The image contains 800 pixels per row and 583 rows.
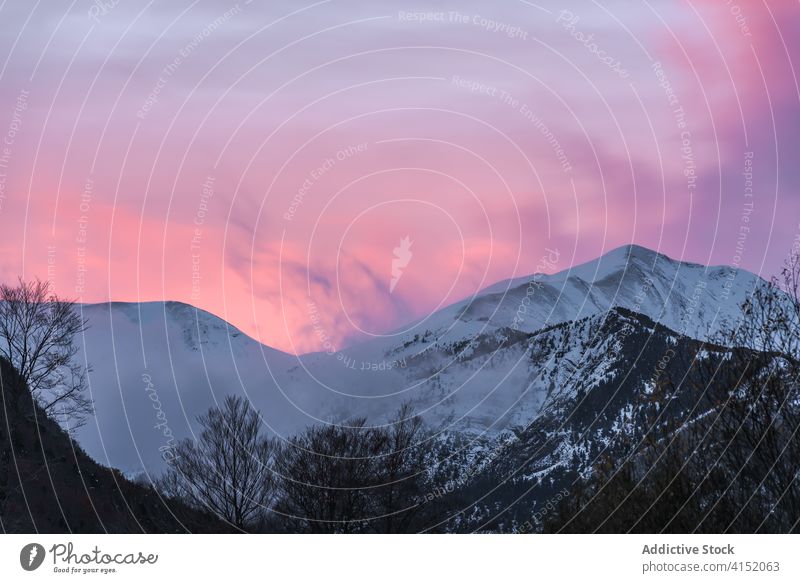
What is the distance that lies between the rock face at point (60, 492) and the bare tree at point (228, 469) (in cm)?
167

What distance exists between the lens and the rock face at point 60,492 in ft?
217

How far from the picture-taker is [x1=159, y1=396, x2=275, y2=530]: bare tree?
6950 cm

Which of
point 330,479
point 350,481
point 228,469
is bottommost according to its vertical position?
point 350,481

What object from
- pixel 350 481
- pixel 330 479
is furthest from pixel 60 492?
pixel 350 481

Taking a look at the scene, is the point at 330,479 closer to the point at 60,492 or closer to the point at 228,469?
the point at 228,469

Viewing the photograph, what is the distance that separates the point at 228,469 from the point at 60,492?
41.5 feet

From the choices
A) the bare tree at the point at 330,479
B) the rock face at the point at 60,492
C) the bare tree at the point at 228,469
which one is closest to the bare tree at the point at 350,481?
the bare tree at the point at 330,479

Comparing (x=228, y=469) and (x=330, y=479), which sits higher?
(x=228, y=469)

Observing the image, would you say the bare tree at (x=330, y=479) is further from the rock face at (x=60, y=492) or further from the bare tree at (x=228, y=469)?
the rock face at (x=60, y=492)

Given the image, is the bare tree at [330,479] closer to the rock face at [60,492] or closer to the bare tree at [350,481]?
the bare tree at [350,481]

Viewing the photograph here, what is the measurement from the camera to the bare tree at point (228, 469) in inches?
2736

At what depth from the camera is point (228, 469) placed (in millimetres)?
72188

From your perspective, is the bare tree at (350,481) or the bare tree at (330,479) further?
the bare tree at (350,481)

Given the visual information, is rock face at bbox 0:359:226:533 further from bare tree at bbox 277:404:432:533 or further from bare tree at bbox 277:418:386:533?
bare tree at bbox 277:404:432:533
